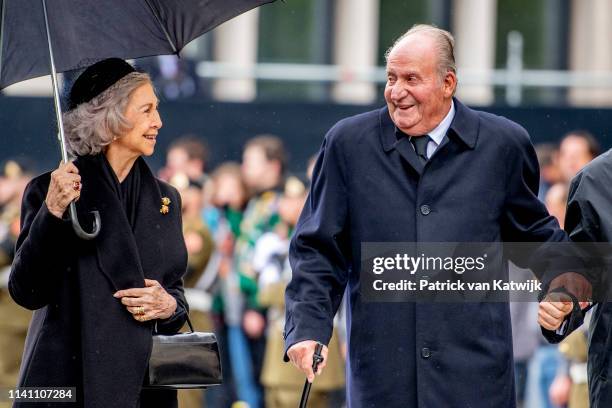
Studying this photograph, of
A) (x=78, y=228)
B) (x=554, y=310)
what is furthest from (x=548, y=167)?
(x=78, y=228)

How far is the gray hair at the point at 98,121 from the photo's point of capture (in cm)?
545

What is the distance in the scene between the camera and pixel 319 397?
10195 mm

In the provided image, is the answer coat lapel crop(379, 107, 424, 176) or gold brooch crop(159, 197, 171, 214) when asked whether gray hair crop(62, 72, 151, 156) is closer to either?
gold brooch crop(159, 197, 171, 214)

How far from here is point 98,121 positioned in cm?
545

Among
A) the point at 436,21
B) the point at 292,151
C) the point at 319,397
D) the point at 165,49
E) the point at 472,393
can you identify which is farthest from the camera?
the point at 436,21

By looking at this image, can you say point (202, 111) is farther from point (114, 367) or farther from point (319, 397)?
point (114, 367)

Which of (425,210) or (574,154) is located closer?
(425,210)

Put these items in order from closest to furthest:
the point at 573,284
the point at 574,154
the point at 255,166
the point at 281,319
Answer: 1. the point at 573,284
2. the point at 281,319
3. the point at 574,154
4. the point at 255,166

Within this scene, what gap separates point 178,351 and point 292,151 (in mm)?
8066

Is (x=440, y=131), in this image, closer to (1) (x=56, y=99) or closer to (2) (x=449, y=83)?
(2) (x=449, y=83)

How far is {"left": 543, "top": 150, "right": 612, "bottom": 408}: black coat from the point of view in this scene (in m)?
→ 5.34

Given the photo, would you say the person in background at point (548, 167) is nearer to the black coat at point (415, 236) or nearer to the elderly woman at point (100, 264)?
the black coat at point (415, 236)

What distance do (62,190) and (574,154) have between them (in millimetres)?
6488

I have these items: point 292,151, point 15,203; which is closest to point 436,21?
point 292,151
